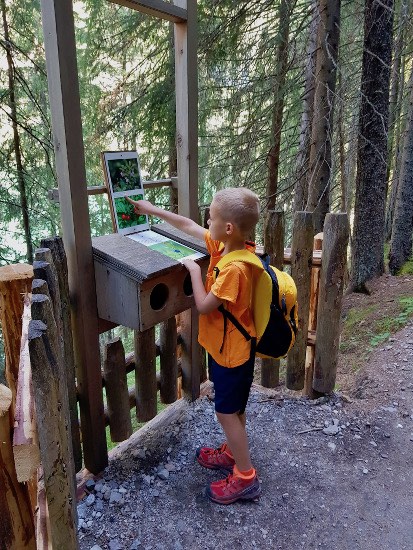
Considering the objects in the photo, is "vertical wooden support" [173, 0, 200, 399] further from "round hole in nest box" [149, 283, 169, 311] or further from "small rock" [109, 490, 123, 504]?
"small rock" [109, 490, 123, 504]

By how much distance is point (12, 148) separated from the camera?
19.2ft

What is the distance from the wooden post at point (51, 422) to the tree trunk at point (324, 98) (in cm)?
464

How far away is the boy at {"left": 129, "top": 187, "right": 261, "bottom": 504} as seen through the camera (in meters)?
2.10

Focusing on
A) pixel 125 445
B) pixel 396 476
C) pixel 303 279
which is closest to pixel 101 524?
pixel 125 445

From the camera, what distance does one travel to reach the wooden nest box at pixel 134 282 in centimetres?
230

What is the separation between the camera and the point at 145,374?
3068 mm

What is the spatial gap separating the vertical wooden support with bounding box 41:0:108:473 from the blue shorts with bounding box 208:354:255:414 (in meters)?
0.78

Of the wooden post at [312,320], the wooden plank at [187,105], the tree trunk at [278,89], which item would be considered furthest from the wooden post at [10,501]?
the tree trunk at [278,89]

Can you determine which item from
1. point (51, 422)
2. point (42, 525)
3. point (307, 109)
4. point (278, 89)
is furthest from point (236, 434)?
point (278, 89)

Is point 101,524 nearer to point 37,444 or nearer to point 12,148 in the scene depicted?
point 37,444

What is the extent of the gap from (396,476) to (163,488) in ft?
5.02

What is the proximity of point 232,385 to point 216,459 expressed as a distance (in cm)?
78

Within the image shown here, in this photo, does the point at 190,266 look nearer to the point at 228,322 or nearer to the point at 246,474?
the point at 228,322

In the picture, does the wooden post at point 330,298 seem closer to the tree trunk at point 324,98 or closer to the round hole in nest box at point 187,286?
the round hole in nest box at point 187,286
